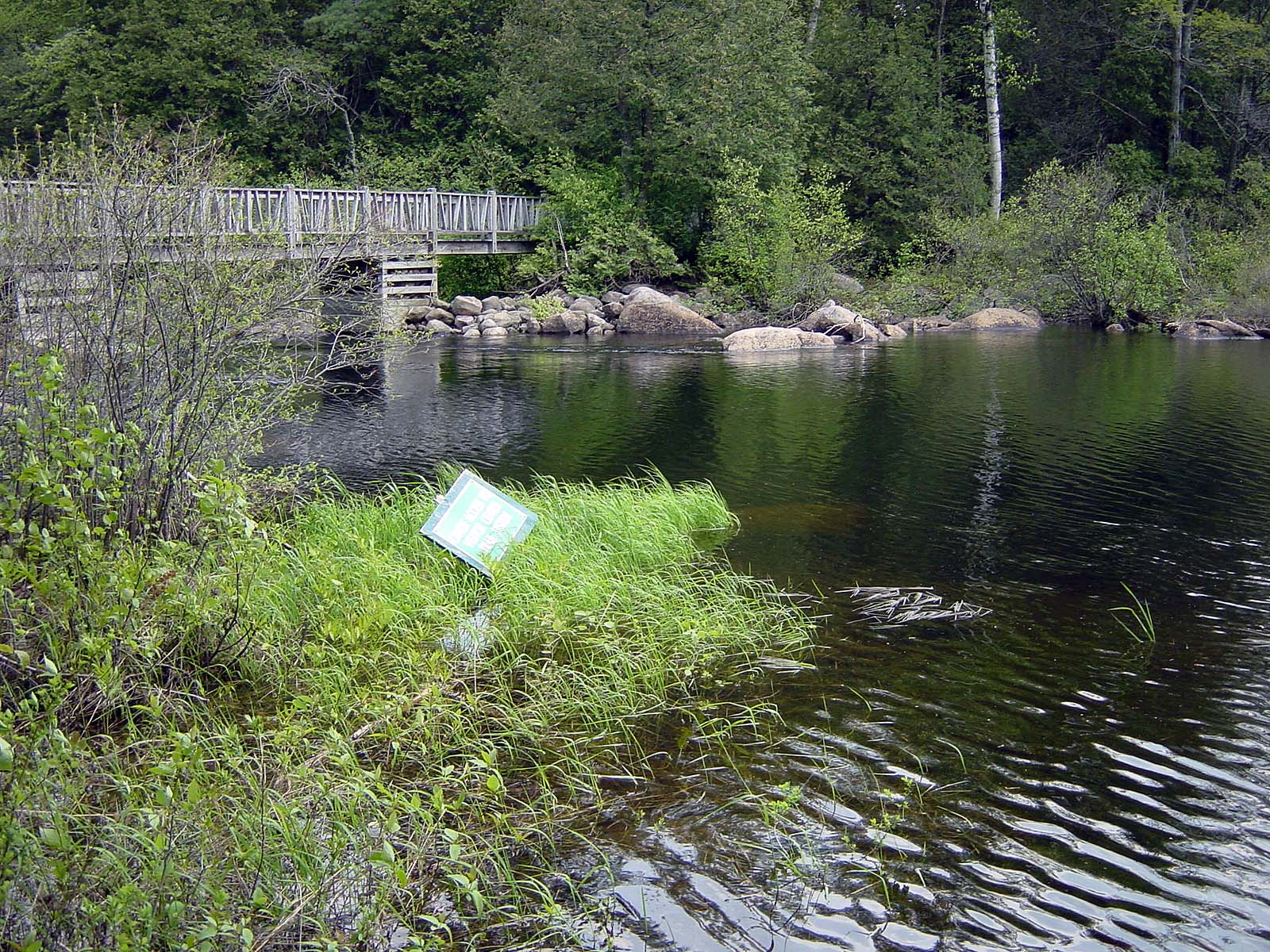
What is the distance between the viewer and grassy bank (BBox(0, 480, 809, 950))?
3770 millimetres

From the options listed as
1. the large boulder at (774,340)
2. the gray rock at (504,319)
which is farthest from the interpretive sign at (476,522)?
the gray rock at (504,319)

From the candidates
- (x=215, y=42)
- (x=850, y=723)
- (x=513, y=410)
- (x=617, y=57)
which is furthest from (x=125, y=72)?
(x=850, y=723)

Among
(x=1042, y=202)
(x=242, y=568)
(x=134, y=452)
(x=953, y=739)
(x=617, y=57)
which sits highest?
(x=617, y=57)

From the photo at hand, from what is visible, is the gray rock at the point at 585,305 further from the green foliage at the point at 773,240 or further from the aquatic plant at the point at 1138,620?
the aquatic plant at the point at 1138,620

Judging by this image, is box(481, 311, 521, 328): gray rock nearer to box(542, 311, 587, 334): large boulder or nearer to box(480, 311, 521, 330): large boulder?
box(480, 311, 521, 330): large boulder

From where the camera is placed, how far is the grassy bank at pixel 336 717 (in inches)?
148

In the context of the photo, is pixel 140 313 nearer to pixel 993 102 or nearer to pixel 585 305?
pixel 585 305

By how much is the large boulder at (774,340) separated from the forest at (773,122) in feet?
9.45

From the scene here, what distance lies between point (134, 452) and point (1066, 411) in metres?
14.3

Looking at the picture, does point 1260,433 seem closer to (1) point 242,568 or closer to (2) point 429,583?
(2) point 429,583

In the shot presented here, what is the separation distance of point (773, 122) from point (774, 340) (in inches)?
391

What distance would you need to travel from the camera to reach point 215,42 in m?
35.5

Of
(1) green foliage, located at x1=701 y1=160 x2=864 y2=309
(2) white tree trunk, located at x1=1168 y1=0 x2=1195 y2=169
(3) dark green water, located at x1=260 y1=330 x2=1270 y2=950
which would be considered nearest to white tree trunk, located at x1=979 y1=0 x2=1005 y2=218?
(2) white tree trunk, located at x1=1168 y1=0 x2=1195 y2=169

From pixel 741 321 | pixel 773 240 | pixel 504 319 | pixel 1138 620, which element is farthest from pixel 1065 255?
pixel 1138 620
